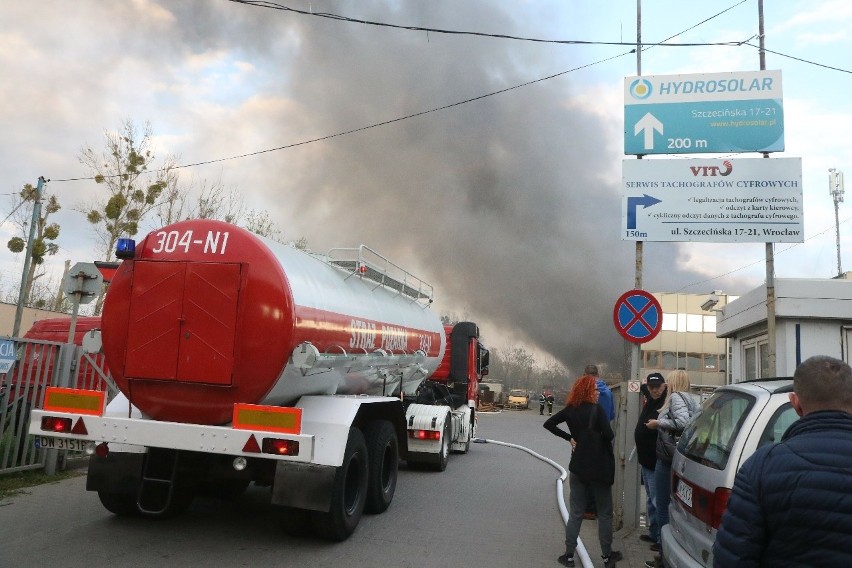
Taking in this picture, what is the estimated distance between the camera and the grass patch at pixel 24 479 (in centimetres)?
702

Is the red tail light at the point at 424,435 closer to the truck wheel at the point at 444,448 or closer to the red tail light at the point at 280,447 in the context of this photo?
the truck wheel at the point at 444,448

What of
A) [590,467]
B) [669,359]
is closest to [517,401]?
[669,359]

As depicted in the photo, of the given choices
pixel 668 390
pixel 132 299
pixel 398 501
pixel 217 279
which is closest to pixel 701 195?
pixel 668 390

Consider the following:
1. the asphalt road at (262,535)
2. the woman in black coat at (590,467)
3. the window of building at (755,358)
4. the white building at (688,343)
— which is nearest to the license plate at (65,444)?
the asphalt road at (262,535)

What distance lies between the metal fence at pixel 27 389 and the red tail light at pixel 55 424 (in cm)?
253

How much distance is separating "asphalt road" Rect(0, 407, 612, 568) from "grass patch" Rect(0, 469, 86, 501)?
0.16 meters

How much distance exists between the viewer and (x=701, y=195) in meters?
8.62

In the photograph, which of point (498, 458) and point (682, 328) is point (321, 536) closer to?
point (498, 458)

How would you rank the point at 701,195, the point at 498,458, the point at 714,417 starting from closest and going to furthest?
the point at 714,417
the point at 701,195
the point at 498,458

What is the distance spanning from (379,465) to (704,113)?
6.48 metres

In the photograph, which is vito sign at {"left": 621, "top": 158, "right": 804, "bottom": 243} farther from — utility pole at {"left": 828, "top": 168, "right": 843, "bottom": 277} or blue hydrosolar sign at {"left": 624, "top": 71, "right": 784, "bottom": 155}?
utility pole at {"left": 828, "top": 168, "right": 843, "bottom": 277}

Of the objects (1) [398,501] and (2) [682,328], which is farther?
(2) [682,328]

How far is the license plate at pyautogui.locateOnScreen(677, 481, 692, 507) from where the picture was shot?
3.96 m

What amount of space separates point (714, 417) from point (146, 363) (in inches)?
175
